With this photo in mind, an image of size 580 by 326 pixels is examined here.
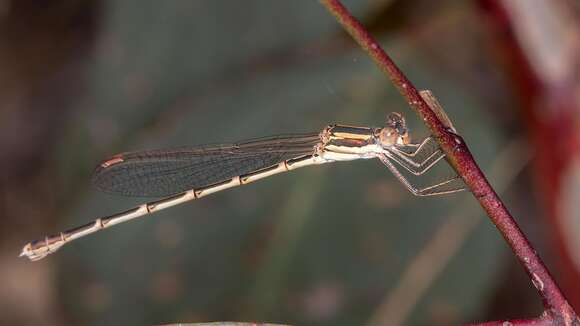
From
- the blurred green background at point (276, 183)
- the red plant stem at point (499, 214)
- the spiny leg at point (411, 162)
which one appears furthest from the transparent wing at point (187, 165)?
the red plant stem at point (499, 214)

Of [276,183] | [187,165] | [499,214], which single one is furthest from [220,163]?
[499,214]

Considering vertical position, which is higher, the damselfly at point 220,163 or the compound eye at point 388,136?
the damselfly at point 220,163

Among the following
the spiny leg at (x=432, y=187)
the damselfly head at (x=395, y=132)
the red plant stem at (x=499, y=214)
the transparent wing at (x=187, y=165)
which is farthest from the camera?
the transparent wing at (x=187, y=165)

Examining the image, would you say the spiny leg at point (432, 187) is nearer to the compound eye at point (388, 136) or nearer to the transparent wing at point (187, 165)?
the compound eye at point (388, 136)

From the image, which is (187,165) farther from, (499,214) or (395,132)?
(499,214)

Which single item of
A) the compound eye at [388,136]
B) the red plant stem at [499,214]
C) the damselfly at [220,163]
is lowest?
the red plant stem at [499,214]

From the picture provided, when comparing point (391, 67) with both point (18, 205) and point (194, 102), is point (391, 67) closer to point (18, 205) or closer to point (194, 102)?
point (194, 102)
